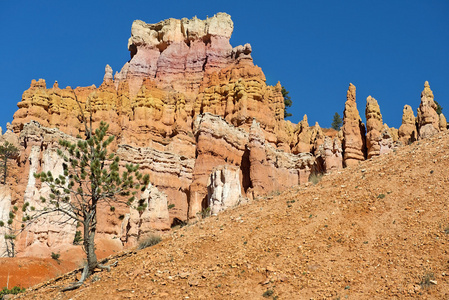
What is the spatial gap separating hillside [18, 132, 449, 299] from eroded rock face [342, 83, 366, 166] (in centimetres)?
3296

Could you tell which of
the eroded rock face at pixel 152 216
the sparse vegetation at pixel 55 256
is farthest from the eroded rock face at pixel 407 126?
the sparse vegetation at pixel 55 256

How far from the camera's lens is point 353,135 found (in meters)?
55.0

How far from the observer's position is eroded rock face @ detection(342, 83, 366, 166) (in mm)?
53656

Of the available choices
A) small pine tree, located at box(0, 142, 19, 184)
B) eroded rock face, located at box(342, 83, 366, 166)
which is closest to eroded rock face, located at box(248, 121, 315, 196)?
eroded rock face, located at box(342, 83, 366, 166)

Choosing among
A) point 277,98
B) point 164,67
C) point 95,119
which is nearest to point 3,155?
point 95,119

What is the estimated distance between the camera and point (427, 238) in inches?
562

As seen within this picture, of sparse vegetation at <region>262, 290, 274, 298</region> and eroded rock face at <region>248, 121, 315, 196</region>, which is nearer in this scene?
sparse vegetation at <region>262, 290, 274, 298</region>

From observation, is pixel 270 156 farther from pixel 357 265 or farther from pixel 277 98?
pixel 357 265

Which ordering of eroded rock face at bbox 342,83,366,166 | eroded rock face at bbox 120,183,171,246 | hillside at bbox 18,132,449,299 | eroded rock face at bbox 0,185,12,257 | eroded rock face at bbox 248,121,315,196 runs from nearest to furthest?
hillside at bbox 18,132,449,299 < eroded rock face at bbox 120,183,171,246 < eroded rock face at bbox 0,185,12,257 < eroded rock face at bbox 248,121,315,196 < eroded rock face at bbox 342,83,366,166

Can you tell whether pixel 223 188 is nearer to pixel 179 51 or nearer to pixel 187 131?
pixel 187 131

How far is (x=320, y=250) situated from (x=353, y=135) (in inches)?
1644

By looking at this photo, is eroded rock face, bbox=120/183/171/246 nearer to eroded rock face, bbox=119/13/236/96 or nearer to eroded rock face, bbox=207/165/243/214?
eroded rock face, bbox=207/165/243/214

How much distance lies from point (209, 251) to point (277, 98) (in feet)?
188

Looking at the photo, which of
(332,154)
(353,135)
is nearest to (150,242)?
(332,154)
